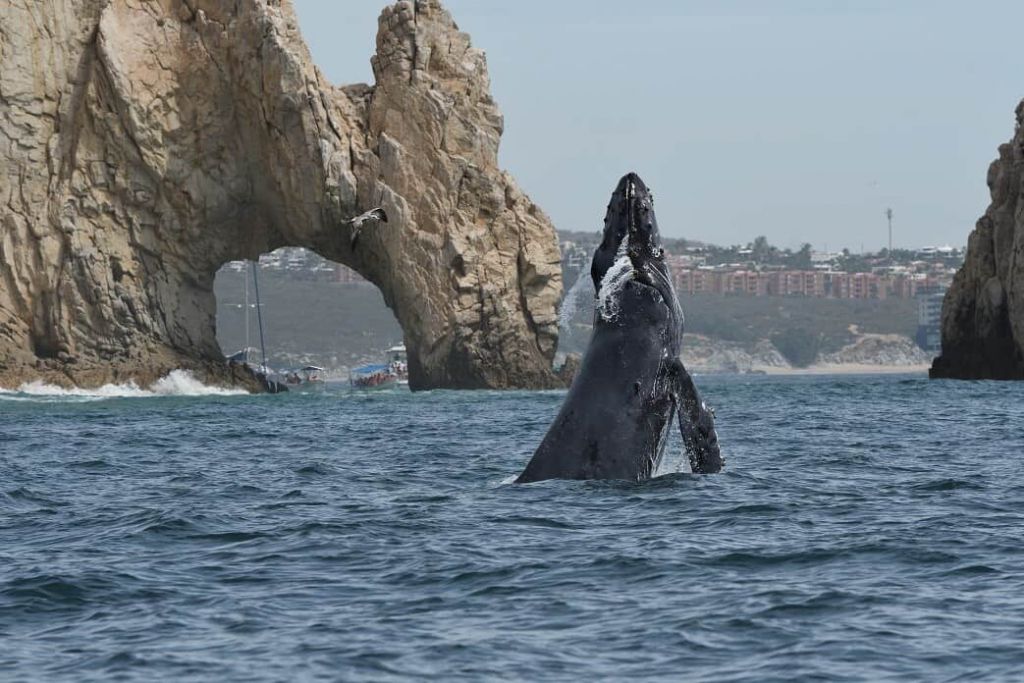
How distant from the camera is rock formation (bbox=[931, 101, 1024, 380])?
66812mm

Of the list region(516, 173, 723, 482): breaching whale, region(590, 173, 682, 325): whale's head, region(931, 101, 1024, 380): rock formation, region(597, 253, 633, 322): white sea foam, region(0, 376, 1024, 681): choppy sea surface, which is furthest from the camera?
region(931, 101, 1024, 380): rock formation

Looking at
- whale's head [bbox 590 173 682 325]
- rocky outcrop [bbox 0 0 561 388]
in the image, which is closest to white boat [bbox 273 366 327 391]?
rocky outcrop [bbox 0 0 561 388]

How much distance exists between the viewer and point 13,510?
17.5 metres

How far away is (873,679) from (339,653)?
10.9 feet

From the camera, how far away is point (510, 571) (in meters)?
12.7

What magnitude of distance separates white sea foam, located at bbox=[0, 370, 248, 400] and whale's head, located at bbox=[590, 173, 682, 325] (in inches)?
1794

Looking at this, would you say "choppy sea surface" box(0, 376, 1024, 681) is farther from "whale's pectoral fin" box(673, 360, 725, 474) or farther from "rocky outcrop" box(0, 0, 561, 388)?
"rocky outcrop" box(0, 0, 561, 388)

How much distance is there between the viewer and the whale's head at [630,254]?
16188 millimetres

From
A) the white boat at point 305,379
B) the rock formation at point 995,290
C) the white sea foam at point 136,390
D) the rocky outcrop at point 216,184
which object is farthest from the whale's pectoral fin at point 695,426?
the white boat at point 305,379

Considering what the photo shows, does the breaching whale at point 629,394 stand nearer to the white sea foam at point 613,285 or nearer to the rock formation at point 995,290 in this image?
the white sea foam at point 613,285

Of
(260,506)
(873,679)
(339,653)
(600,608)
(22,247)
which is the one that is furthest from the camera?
(22,247)

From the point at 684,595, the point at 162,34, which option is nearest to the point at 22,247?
the point at 162,34

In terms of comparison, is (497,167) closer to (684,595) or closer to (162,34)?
(162,34)

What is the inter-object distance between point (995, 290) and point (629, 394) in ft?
187
